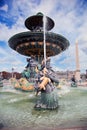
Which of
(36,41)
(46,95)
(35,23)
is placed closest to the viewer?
(46,95)

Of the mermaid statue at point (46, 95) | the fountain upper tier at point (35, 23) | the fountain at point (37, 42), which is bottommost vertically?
the mermaid statue at point (46, 95)

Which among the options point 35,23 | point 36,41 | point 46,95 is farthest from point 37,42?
point 46,95

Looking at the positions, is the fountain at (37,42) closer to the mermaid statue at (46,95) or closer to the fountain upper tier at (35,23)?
the fountain upper tier at (35,23)

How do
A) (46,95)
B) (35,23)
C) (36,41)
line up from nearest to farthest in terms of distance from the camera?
(46,95), (36,41), (35,23)

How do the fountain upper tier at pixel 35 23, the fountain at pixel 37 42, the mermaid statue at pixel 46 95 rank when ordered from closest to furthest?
the mermaid statue at pixel 46 95 < the fountain at pixel 37 42 < the fountain upper tier at pixel 35 23

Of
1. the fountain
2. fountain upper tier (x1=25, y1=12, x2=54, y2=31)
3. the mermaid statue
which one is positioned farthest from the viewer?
fountain upper tier (x1=25, y1=12, x2=54, y2=31)

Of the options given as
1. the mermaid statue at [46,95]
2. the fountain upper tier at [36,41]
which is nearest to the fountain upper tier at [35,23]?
the fountain upper tier at [36,41]

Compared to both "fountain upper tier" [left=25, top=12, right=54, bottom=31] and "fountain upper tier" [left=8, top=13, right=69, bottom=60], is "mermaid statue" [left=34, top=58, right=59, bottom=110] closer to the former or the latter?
"fountain upper tier" [left=8, top=13, right=69, bottom=60]

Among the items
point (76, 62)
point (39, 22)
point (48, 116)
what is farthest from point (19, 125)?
point (76, 62)

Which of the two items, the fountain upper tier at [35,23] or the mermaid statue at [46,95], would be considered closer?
the mermaid statue at [46,95]

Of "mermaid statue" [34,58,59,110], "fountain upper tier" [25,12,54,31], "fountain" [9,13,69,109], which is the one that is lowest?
"mermaid statue" [34,58,59,110]

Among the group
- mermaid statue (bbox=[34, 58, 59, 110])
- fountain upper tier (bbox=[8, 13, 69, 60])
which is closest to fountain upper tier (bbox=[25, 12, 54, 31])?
fountain upper tier (bbox=[8, 13, 69, 60])

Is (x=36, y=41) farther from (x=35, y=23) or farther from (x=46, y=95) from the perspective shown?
(x=46, y=95)

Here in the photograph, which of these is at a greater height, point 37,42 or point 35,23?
point 35,23
